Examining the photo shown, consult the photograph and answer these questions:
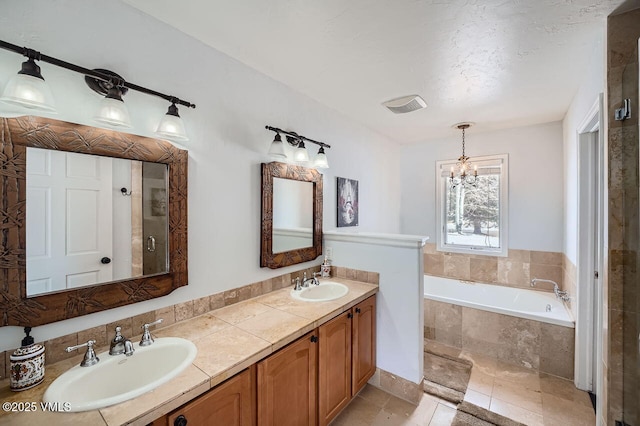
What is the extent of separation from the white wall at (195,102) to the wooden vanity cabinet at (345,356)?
2.13ft

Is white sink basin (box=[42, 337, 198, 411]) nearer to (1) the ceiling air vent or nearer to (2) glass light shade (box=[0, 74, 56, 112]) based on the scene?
(2) glass light shade (box=[0, 74, 56, 112])

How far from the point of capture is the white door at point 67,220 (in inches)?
42.4

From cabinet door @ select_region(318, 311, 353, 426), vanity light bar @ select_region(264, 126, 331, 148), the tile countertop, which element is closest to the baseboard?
cabinet door @ select_region(318, 311, 353, 426)

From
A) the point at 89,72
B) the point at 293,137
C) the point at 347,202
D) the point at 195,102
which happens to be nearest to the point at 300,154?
the point at 293,137

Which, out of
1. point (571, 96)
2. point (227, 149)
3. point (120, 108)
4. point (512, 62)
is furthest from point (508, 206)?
point (120, 108)

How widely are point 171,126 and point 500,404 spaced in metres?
3.01

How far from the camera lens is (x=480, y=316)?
271cm

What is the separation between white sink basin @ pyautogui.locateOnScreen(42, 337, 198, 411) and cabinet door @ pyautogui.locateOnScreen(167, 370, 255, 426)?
14 centimetres

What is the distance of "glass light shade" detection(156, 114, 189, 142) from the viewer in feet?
4.47

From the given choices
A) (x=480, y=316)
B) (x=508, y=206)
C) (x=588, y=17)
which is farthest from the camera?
(x=508, y=206)

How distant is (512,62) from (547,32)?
1.00 feet

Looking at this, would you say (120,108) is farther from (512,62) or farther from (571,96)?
(571,96)

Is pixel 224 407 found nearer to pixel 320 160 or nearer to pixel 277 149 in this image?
pixel 277 149

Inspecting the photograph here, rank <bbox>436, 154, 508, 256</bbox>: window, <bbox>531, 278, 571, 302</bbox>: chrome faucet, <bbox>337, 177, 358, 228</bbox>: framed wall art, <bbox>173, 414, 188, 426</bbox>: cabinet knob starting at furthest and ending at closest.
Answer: <bbox>436, 154, 508, 256</bbox>: window, <bbox>337, 177, 358, 228</bbox>: framed wall art, <bbox>531, 278, 571, 302</bbox>: chrome faucet, <bbox>173, 414, 188, 426</bbox>: cabinet knob
